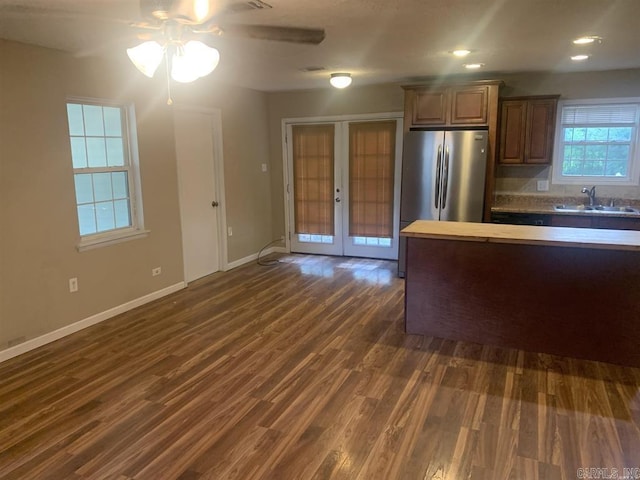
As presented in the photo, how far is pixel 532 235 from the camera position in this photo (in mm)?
3260

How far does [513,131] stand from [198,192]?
3.66 metres

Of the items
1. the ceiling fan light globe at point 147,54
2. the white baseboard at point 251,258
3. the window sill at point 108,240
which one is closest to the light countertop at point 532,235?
the ceiling fan light globe at point 147,54

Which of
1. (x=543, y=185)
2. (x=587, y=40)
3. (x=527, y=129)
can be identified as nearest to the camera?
(x=587, y=40)

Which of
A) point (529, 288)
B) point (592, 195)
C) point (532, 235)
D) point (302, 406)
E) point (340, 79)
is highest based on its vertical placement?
point (340, 79)

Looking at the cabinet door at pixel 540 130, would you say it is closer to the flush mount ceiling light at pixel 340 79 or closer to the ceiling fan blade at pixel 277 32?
the flush mount ceiling light at pixel 340 79

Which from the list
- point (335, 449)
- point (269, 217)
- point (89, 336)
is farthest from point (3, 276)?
point (269, 217)

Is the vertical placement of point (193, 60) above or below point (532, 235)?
above

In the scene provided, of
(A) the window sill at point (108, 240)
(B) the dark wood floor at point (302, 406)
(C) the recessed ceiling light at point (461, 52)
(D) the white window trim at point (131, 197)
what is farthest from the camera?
(D) the white window trim at point (131, 197)

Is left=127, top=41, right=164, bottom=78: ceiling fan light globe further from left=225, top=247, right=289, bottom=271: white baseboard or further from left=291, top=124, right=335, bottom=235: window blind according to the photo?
left=291, top=124, right=335, bottom=235: window blind

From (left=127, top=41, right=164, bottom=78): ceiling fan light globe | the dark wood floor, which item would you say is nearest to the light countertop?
the dark wood floor

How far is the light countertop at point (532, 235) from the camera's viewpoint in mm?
3012

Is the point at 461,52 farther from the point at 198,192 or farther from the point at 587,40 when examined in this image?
the point at 198,192

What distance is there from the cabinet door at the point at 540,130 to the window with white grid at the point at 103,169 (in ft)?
13.7

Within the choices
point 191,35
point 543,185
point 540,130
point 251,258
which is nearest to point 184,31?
point 191,35
